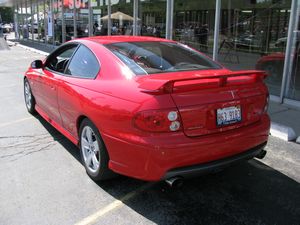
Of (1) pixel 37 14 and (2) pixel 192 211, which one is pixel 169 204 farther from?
(1) pixel 37 14

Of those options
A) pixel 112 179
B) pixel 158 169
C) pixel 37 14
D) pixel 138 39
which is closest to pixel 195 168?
pixel 158 169

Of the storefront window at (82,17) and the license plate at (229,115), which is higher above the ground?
the storefront window at (82,17)

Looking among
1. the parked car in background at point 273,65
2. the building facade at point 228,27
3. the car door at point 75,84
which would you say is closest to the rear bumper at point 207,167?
the car door at point 75,84

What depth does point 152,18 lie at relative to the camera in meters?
13.0

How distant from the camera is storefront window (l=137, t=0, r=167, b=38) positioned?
39.9 feet

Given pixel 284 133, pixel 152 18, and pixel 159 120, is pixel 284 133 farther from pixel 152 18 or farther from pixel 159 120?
pixel 152 18

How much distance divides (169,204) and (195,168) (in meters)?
0.55

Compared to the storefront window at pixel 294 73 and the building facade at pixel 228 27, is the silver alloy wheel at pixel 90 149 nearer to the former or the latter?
the building facade at pixel 228 27

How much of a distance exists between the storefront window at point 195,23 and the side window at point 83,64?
21.2 ft

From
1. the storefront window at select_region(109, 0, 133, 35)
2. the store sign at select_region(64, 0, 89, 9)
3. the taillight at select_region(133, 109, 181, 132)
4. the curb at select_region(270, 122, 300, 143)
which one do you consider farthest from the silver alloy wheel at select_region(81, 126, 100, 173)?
the store sign at select_region(64, 0, 89, 9)

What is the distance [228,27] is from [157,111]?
758 centimetres

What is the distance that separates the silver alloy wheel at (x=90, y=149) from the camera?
3.77 m

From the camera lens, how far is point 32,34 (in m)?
28.5

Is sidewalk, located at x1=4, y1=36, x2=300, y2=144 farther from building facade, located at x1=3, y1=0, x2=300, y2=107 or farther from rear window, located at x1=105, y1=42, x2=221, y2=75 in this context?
rear window, located at x1=105, y1=42, x2=221, y2=75
